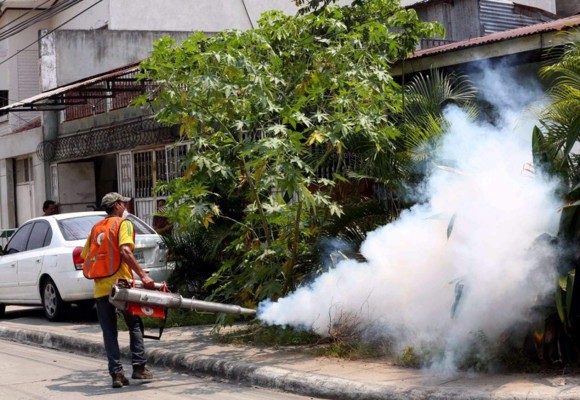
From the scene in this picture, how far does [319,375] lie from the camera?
800 centimetres

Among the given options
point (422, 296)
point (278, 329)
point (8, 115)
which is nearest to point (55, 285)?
point (278, 329)

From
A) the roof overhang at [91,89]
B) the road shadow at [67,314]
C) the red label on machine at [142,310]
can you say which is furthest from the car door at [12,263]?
the red label on machine at [142,310]

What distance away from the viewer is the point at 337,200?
1037 centimetres

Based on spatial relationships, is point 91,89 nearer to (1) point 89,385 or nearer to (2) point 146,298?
(1) point 89,385

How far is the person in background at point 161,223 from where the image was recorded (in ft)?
39.8

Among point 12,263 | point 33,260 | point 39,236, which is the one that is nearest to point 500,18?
point 39,236

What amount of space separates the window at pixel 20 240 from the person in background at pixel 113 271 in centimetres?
584

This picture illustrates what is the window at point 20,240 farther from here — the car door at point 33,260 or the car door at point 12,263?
the car door at point 33,260

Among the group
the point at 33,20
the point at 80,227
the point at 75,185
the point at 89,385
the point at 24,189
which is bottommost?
the point at 89,385

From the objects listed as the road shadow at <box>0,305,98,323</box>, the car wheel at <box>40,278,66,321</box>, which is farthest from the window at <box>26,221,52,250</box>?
the road shadow at <box>0,305,98,323</box>

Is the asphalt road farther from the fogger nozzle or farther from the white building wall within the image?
the white building wall

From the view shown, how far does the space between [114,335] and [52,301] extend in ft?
16.7

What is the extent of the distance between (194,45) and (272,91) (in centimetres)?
99

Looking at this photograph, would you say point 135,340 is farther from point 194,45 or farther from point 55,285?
point 55,285
